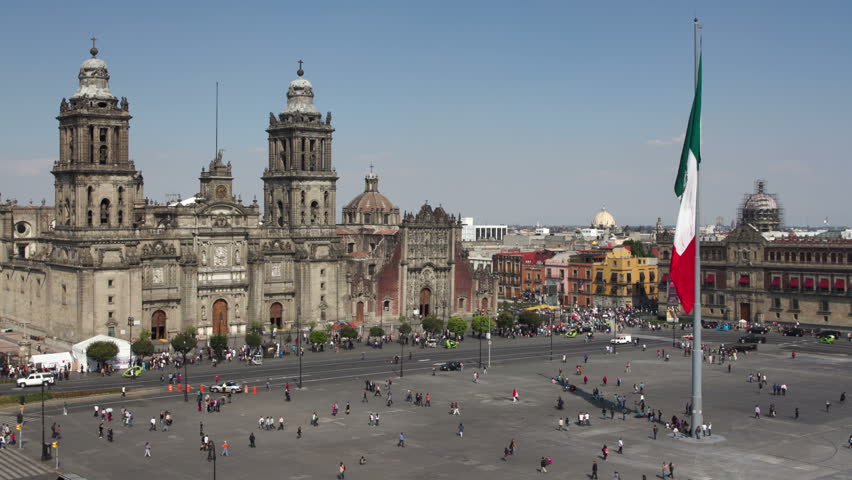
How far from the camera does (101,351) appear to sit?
8331 cm

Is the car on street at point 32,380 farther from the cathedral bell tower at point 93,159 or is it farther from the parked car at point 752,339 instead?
the parked car at point 752,339

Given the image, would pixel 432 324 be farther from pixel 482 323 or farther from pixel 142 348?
pixel 142 348

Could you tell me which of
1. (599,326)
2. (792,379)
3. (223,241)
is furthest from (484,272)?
(792,379)

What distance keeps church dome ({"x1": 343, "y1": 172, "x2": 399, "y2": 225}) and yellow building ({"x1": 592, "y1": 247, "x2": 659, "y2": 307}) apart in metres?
32.2

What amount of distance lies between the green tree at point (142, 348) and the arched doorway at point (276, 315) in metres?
22.7

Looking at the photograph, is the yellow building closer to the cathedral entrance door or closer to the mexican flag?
the cathedral entrance door

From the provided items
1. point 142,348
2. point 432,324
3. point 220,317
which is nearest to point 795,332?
point 432,324

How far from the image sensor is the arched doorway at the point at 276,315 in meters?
109

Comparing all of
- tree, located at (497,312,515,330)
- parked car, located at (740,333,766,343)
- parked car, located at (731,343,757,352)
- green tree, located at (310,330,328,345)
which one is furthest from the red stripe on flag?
tree, located at (497,312,515,330)

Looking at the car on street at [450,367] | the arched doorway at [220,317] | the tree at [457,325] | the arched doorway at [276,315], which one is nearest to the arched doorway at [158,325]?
the arched doorway at [220,317]

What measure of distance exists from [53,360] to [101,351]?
14.1 ft

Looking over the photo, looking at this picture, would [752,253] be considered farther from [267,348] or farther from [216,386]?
[216,386]

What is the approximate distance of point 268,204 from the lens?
115 m

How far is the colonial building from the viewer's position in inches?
4700
